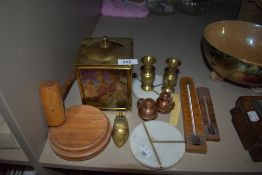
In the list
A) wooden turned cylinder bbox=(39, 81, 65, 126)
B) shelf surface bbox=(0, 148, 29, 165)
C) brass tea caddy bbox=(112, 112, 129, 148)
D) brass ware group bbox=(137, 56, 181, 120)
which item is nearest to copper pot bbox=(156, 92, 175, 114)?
brass ware group bbox=(137, 56, 181, 120)

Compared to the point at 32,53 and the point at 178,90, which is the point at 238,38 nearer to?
the point at 178,90

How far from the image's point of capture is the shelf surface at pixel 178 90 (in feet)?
1.75

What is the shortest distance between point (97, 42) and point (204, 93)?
328 mm

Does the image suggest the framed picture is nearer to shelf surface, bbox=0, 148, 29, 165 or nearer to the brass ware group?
the brass ware group

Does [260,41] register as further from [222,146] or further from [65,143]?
[65,143]

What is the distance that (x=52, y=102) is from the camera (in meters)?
0.51

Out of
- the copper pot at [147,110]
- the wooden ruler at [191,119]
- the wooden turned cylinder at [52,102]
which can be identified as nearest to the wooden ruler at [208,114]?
the wooden ruler at [191,119]

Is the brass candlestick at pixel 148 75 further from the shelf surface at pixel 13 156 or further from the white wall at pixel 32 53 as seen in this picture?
the shelf surface at pixel 13 156

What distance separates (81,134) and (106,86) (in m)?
0.13

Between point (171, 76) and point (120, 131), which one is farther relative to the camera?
point (171, 76)

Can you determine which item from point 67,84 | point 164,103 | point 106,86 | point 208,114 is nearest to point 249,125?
→ point 208,114

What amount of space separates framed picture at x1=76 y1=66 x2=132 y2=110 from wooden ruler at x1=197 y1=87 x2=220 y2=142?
0.65 feet

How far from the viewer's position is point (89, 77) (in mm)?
568

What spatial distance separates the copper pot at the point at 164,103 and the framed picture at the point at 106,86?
0.26ft
